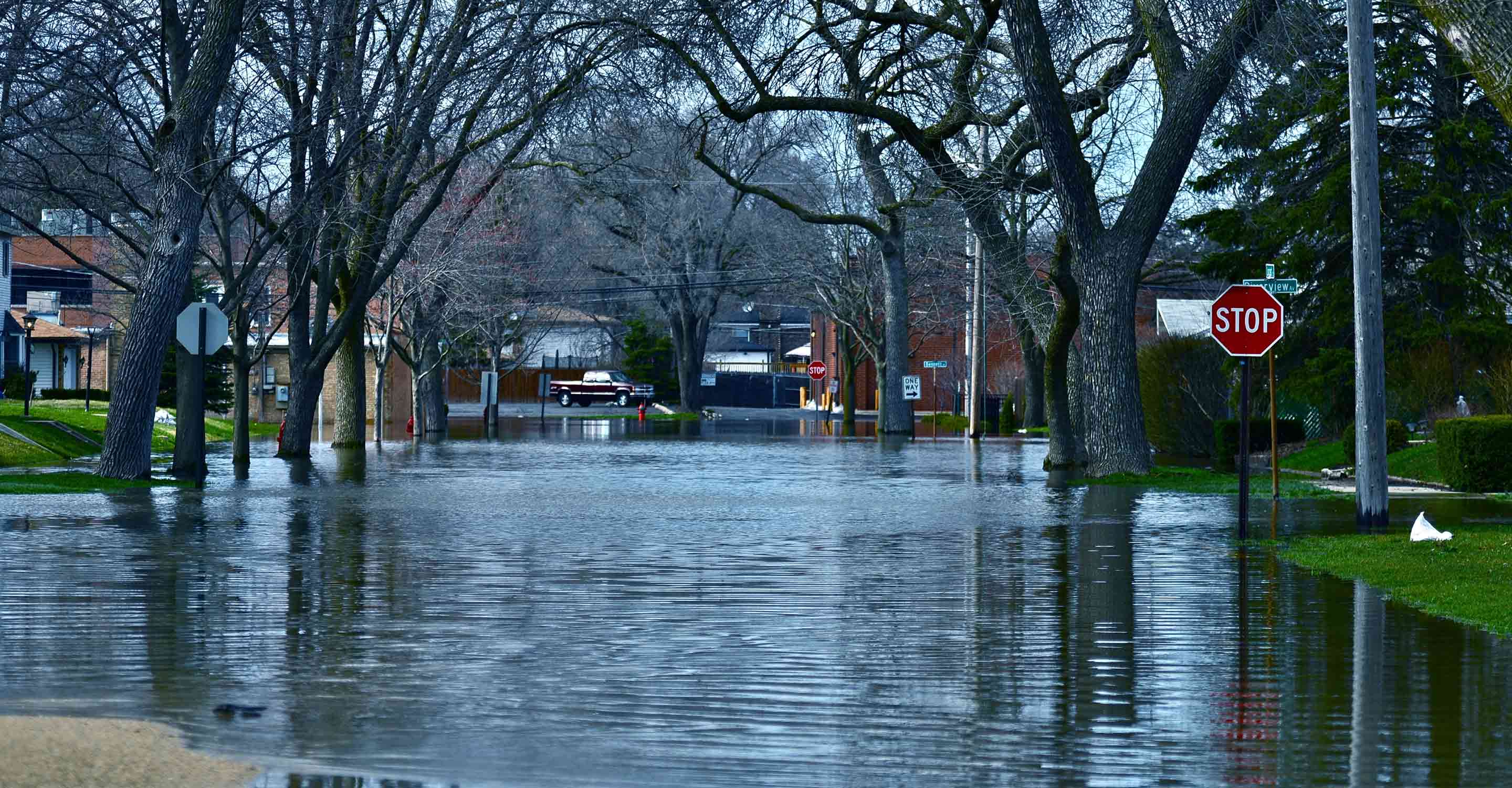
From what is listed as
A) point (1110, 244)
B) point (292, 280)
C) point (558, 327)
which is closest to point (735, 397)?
point (558, 327)

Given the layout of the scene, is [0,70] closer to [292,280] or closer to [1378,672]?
[292,280]

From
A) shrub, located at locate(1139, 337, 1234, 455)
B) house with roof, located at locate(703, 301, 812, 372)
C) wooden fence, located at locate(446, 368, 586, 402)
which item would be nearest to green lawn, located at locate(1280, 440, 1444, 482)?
shrub, located at locate(1139, 337, 1234, 455)

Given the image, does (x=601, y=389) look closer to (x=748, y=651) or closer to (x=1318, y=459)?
(x=1318, y=459)

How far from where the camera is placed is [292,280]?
36.3 metres

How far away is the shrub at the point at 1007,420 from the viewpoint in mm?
65500

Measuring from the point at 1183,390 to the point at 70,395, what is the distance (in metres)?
50.1

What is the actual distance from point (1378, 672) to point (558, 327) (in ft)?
337

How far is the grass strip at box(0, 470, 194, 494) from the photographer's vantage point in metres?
24.9

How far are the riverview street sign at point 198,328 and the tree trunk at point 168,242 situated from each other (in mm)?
571

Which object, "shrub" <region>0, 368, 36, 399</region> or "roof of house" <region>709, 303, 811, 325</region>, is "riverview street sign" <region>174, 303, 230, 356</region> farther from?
"roof of house" <region>709, 303, 811, 325</region>

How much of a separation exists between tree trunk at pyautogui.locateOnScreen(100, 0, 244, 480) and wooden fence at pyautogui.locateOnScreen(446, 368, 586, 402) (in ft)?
303

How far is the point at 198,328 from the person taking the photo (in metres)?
26.3

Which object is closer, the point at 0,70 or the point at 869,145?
the point at 0,70

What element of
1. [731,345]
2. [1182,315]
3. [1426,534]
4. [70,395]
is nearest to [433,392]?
[70,395]
